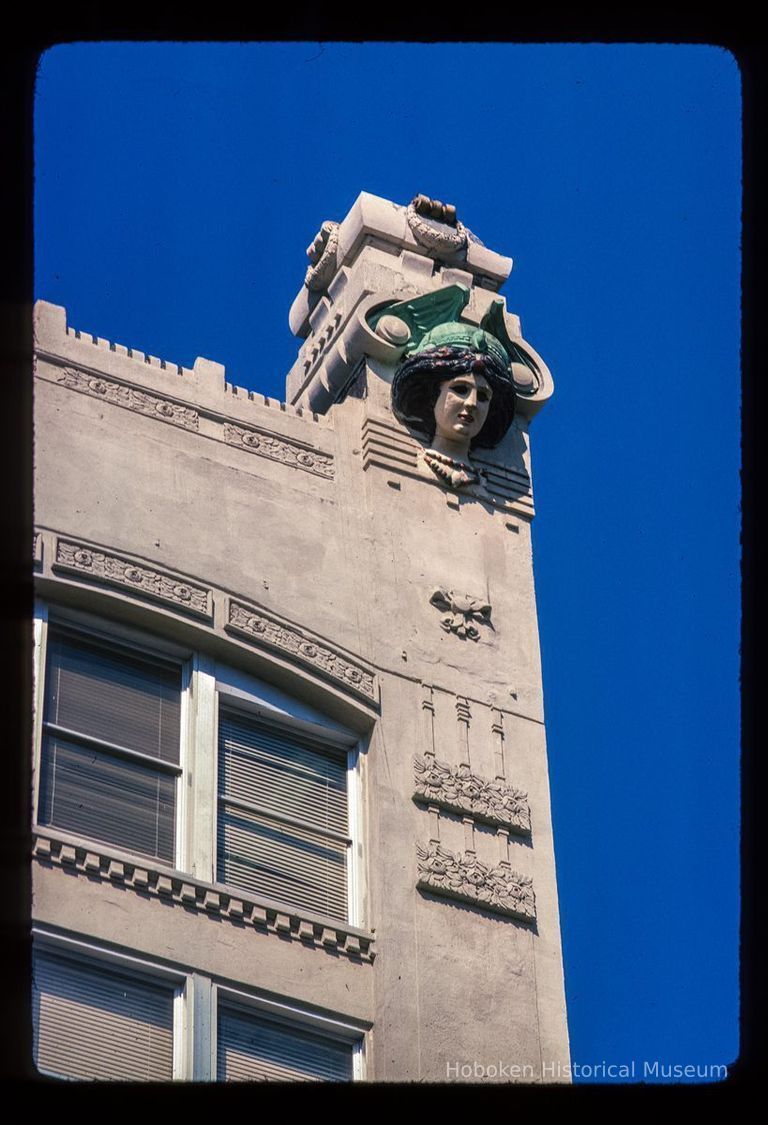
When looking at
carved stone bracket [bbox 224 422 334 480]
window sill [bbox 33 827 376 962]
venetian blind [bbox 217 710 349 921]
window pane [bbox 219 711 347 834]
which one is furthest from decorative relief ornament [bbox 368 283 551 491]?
window sill [bbox 33 827 376 962]

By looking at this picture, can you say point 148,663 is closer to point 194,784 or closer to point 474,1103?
point 194,784

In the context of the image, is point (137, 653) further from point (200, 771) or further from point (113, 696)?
point (200, 771)

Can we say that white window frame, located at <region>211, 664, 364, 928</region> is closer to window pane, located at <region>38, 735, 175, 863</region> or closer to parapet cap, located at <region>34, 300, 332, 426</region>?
window pane, located at <region>38, 735, 175, 863</region>

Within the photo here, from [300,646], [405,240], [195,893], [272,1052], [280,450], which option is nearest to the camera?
[272,1052]

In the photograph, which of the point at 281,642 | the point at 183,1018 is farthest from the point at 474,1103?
the point at 281,642

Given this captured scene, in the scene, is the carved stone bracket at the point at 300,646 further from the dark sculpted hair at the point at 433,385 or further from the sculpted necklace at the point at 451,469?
the dark sculpted hair at the point at 433,385

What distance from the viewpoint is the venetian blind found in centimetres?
1869

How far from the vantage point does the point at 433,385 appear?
22516 millimetres

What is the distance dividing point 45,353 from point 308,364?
3.74m

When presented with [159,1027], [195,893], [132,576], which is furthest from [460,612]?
[159,1027]

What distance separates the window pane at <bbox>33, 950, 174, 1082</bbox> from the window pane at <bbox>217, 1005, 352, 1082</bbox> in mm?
468

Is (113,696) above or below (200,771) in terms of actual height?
above

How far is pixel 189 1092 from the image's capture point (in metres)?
10.9

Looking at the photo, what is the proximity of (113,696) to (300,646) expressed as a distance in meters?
1.73
